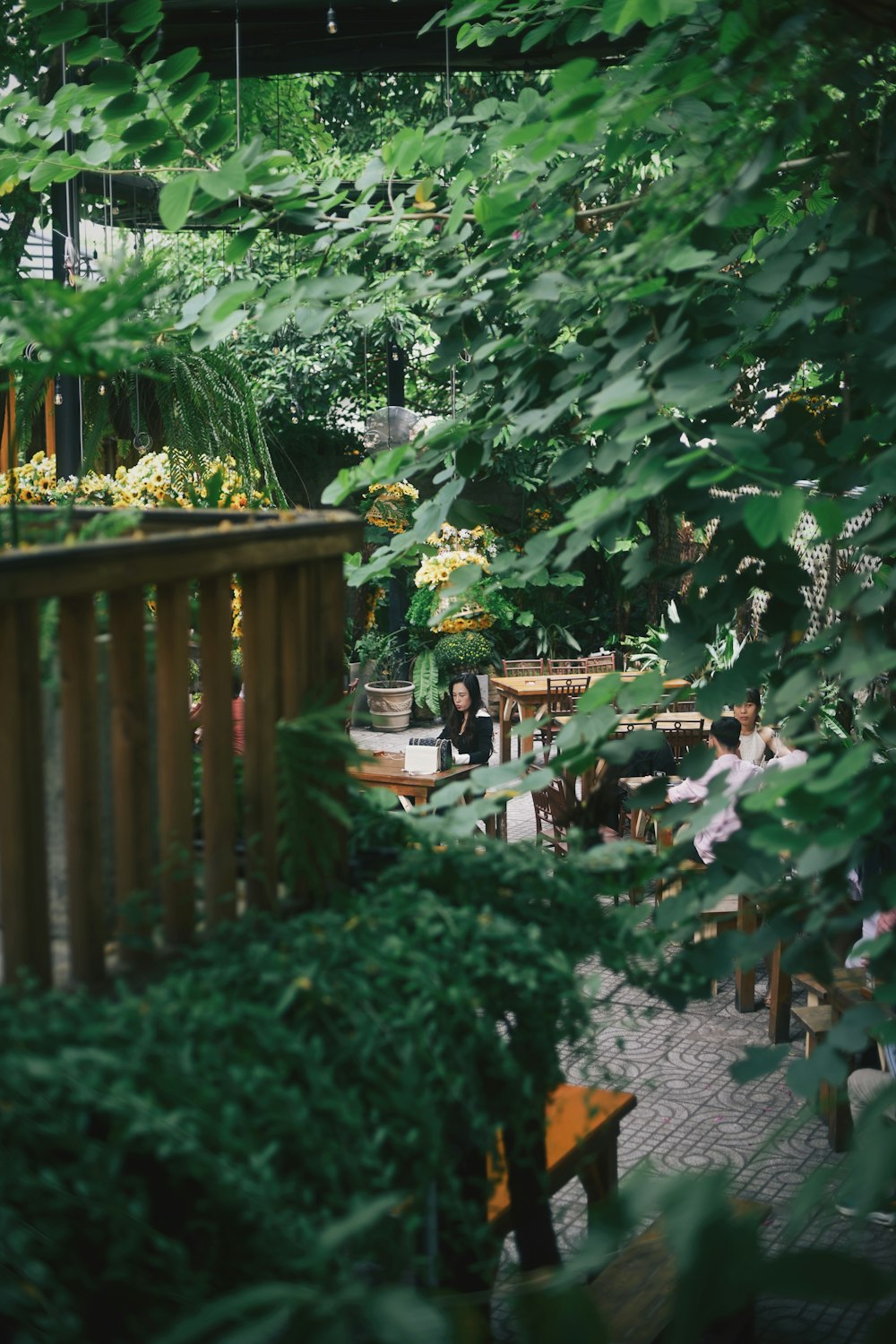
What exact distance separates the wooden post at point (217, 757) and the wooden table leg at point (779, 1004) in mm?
4739

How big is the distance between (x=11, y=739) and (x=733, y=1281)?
861mm

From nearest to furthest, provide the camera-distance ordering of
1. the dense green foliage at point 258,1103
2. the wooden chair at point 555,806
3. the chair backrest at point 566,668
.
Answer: the dense green foliage at point 258,1103, the wooden chair at point 555,806, the chair backrest at point 566,668

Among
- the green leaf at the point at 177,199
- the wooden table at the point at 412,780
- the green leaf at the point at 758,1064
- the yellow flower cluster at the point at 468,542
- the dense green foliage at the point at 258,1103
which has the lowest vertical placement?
the wooden table at the point at 412,780

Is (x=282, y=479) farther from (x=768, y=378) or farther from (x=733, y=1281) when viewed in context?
(x=733, y=1281)

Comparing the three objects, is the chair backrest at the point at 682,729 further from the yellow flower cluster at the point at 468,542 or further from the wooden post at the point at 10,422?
the wooden post at the point at 10,422

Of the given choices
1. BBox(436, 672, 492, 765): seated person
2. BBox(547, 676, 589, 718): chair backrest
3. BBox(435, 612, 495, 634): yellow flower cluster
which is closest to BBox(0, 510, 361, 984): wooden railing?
BBox(436, 672, 492, 765): seated person

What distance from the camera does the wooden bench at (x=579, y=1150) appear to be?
3.25 meters

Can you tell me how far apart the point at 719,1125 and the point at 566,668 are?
5649 mm

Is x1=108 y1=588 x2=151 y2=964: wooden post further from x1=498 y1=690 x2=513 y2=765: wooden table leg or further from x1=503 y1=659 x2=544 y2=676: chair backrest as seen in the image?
x1=503 y1=659 x2=544 y2=676: chair backrest

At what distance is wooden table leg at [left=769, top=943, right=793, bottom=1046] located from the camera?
19.6 ft

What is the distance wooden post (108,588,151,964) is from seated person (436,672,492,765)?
7.04m

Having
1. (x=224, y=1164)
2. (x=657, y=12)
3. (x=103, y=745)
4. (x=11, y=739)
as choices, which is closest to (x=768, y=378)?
(x=657, y=12)

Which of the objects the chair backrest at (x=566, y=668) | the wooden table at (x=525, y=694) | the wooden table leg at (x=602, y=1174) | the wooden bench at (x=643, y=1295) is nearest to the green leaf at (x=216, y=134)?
the wooden bench at (x=643, y=1295)

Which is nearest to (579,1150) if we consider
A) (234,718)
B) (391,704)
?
(234,718)
